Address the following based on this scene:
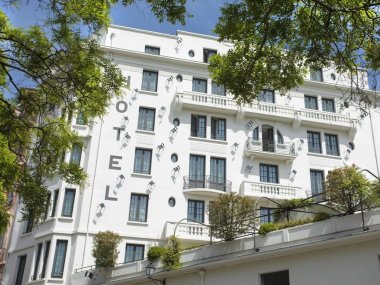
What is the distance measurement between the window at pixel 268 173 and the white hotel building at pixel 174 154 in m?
0.07

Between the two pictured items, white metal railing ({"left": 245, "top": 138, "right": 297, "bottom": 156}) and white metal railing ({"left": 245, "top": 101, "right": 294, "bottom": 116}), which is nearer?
white metal railing ({"left": 245, "top": 138, "right": 297, "bottom": 156})

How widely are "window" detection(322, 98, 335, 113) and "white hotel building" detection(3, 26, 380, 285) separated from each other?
8 cm

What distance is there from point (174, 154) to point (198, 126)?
2868mm

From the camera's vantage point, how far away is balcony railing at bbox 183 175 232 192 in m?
30.7

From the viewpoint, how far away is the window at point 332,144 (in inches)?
1335

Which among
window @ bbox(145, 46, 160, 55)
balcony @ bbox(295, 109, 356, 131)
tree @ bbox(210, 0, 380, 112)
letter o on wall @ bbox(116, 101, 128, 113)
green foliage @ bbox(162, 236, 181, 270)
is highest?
window @ bbox(145, 46, 160, 55)

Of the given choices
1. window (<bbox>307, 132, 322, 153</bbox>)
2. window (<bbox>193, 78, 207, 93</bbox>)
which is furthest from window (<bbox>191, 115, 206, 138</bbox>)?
window (<bbox>307, 132, 322, 153</bbox>)

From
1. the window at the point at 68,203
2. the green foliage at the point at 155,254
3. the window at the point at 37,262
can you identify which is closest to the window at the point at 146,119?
the window at the point at 68,203

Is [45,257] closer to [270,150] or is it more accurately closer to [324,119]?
[270,150]

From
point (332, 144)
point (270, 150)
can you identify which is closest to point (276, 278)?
point (270, 150)

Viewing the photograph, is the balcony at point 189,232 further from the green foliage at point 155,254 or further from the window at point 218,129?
the window at point 218,129

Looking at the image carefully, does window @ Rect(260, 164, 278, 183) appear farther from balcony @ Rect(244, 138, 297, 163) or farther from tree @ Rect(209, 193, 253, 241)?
tree @ Rect(209, 193, 253, 241)

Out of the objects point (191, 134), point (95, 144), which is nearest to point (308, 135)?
point (191, 134)

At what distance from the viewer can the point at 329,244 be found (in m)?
16.5
